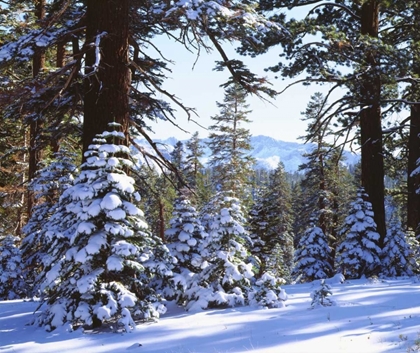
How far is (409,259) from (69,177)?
9529 millimetres

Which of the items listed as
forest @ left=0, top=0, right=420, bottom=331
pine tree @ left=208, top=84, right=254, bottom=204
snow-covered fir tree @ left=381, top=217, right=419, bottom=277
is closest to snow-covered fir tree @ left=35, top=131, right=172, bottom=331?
forest @ left=0, top=0, right=420, bottom=331

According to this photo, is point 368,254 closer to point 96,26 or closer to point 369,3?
point 369,3

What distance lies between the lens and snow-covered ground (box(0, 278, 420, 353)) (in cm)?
393

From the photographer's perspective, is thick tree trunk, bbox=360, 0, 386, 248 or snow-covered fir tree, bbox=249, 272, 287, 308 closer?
snow-covered fir tree, bbox=249, 272, 287, 308

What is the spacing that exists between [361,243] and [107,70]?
29.6ft

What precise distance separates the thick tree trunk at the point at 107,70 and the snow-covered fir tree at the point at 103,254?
445 mm

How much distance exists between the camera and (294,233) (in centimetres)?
6191

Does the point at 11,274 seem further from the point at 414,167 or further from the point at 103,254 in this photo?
the point at 414,167

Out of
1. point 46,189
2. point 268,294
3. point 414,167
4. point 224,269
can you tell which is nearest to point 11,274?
point 46,189

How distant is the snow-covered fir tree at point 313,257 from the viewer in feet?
58.5

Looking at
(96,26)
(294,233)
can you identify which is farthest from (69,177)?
(294,233)

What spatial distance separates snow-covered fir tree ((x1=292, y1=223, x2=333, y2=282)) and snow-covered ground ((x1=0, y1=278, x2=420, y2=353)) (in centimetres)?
1214

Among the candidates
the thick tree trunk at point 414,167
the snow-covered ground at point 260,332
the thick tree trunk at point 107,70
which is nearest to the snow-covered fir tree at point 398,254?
the thick tree trunk at point 414,167

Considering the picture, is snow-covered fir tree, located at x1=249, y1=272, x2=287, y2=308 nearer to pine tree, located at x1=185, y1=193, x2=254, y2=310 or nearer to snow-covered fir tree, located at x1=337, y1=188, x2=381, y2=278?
pine tree, located at x1=185, y1=193, x2=254, y2=310
